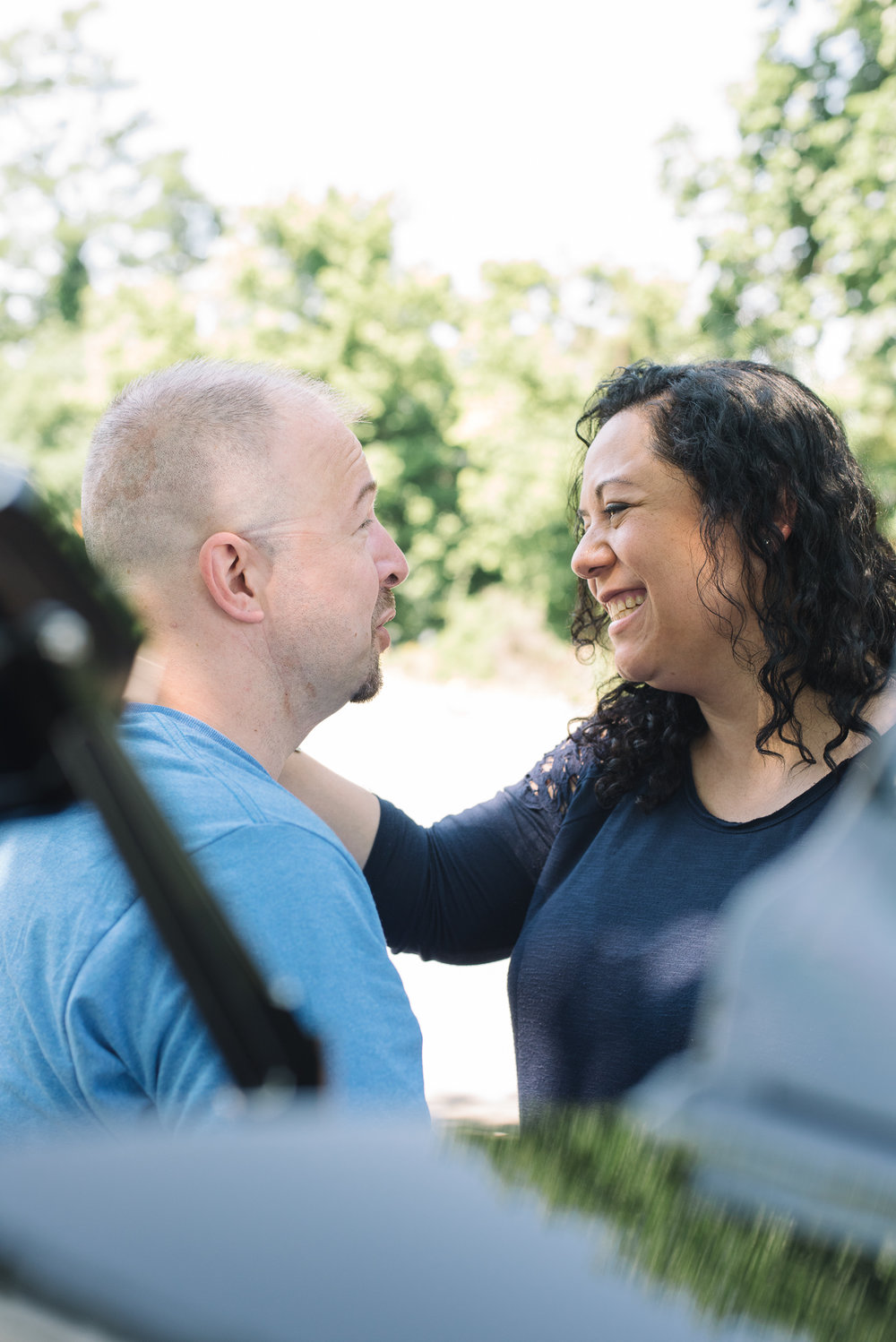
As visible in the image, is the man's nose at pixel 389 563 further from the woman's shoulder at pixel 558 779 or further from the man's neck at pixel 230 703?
the woman's shoulder at pixel 558 779

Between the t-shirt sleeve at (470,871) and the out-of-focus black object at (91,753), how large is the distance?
1.96 meters

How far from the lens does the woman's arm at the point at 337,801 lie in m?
2.54

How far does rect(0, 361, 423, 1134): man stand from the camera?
1224mm

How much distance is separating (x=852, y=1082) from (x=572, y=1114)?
23 centimetres

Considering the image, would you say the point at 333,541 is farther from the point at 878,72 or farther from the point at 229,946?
the point at 878,72

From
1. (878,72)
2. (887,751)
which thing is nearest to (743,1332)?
(887,751)

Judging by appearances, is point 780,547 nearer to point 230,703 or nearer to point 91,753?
point 230,703

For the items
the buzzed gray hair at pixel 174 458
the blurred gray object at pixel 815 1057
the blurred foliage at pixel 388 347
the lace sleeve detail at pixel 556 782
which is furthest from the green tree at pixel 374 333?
the blurred gray object at pixel 815 1057

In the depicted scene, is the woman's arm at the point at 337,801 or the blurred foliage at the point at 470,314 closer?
the woman's arm at the point at 337,801

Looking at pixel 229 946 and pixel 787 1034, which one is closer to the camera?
pixel 229 946

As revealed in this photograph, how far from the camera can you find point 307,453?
1.97 metres

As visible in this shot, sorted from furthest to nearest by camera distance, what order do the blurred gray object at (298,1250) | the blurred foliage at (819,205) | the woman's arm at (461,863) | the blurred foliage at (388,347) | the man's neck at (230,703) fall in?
the blurred foliage at (388,347) → the blurred foliage at (819,205) → the woman's arm at (461,863) → the man's neck at (230,703) → the blurred gray object at (298,1250)

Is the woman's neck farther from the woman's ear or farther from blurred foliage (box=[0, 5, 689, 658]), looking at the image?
blurred foliage (box=[0, 5, 689, 658])

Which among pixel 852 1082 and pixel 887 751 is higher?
pixel 887 751
